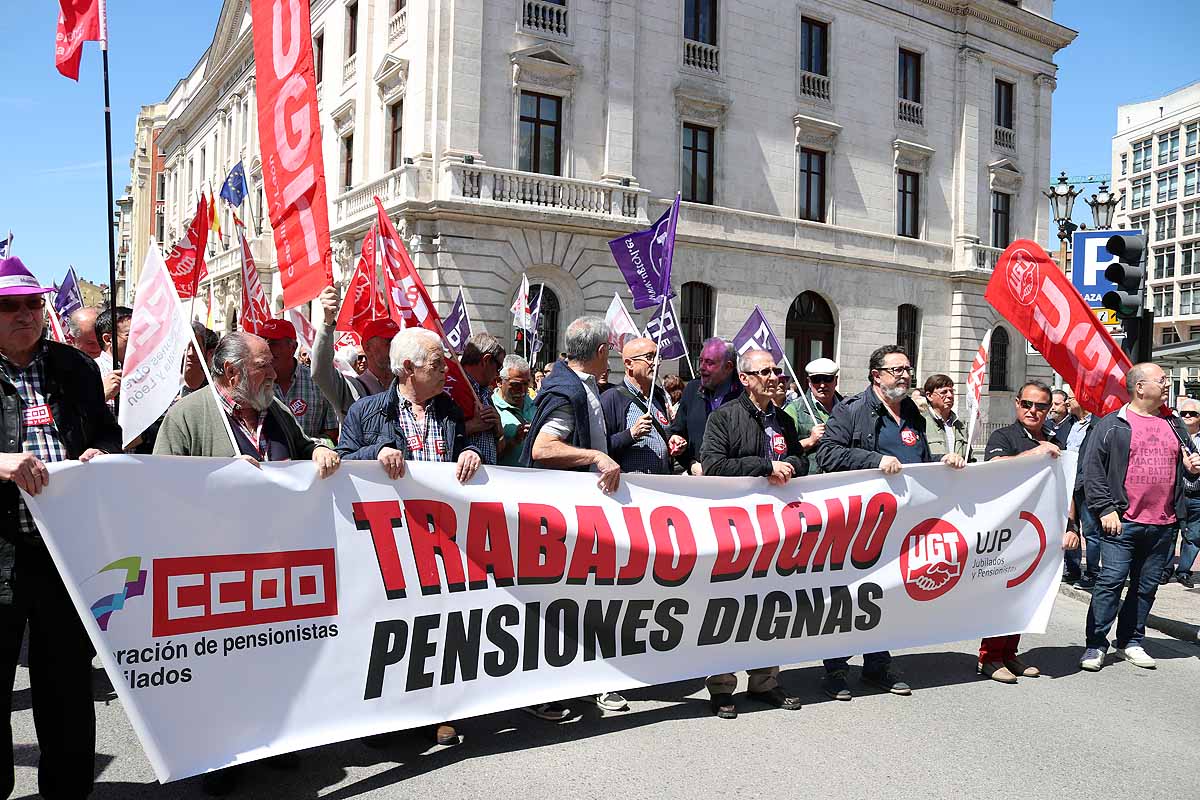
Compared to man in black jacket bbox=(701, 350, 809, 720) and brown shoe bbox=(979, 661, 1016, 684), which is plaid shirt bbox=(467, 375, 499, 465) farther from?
brown shoe bbox=(979, 661, 1016, 684)

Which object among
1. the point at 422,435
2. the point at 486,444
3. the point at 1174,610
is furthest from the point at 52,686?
the point at 1174,610

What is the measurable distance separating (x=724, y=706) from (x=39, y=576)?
3225mm

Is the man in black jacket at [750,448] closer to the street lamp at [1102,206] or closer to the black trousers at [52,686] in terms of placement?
the black trousers at [52,686]

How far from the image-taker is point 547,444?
15.9 ft

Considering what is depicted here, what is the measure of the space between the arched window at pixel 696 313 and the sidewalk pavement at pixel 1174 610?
648 inches

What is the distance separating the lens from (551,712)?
16.0ft

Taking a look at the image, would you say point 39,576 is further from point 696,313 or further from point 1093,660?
point 696,313

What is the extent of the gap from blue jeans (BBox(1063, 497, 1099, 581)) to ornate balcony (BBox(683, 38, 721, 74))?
18.8 meters

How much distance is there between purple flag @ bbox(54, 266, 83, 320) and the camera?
11656mm

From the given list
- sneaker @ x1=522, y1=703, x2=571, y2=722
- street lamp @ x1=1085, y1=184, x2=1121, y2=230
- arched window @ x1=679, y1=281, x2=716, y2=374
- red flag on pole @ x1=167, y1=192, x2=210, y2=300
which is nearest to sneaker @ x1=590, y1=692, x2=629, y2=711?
sneaker @ x1=522, y1=703, x2=571, y2=722

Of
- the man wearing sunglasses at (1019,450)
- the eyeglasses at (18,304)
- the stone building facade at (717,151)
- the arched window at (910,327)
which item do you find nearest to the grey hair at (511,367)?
the man wearing sunglasses at (1019,450)

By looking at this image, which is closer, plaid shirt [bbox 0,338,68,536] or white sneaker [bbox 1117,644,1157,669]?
plaid shirt [bbox 0,338,68,536]

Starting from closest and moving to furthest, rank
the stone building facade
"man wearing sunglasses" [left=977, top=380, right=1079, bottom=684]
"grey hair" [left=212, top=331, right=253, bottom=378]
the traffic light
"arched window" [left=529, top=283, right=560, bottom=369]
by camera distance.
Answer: "grey hair" [left=212, top=331, right=253, bottom=378], "man wearing sunglasses" [left=977, top=380, right=1079, bottom=684], the traffic light, the stone building facade, "arched window" [left=529, top=283, right=560, bottom=369]

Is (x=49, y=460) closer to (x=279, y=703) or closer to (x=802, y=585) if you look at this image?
(x=279, y=703)
